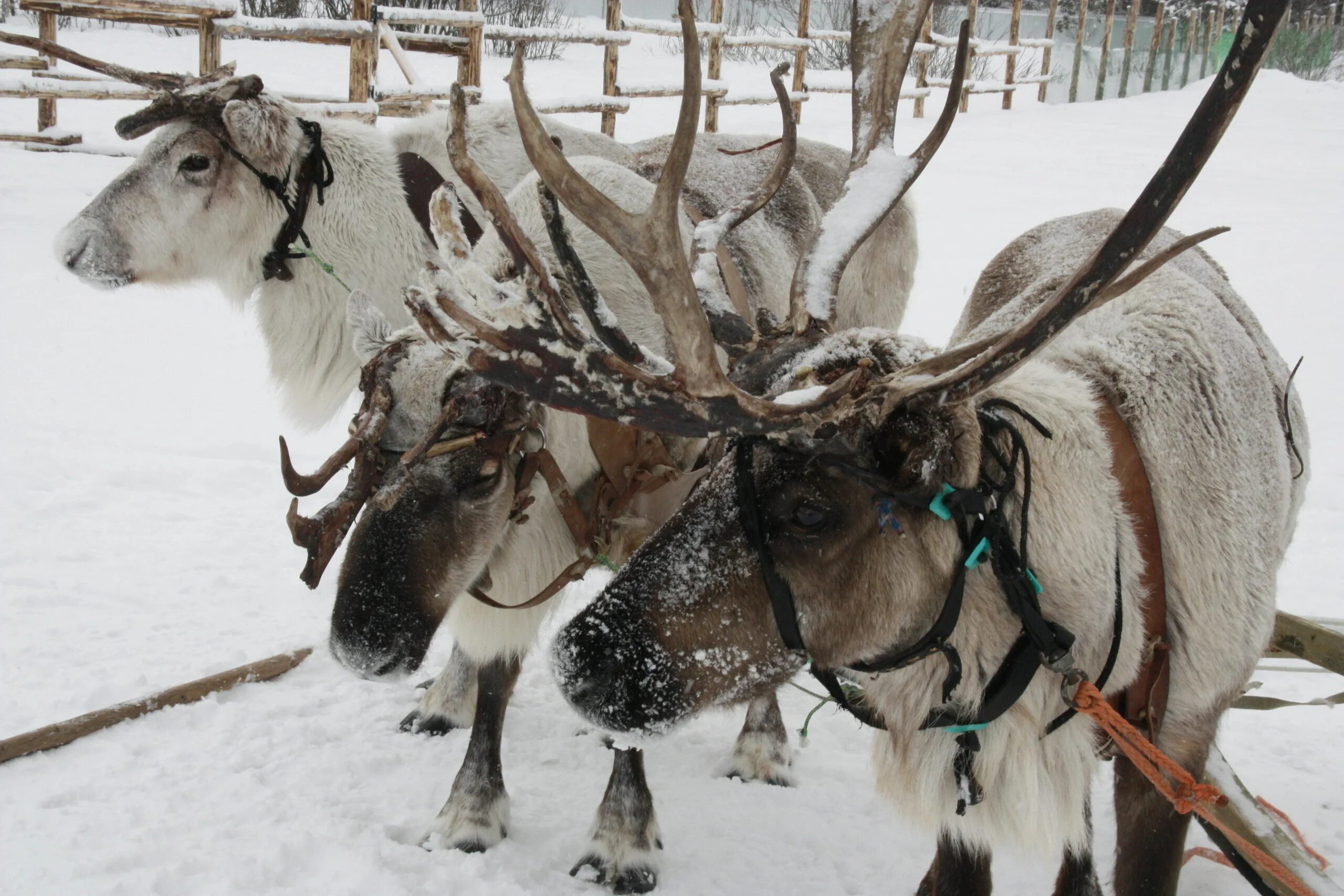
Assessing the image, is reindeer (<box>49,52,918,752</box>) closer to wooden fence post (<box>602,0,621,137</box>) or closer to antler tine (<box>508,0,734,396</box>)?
antler tine (<box>508,0,734,396</box>)

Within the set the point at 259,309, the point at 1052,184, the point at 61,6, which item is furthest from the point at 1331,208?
the point at 61,6

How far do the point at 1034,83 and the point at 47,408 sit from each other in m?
23.9

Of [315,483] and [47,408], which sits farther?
[47,408]

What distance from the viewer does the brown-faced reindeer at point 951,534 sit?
5.49 ft

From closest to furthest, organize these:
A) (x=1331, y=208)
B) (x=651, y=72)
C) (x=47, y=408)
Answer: (x=47, y=408) → (x=1331, y=208) → (x=651, y=72)

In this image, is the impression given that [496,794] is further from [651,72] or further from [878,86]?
[651,72]

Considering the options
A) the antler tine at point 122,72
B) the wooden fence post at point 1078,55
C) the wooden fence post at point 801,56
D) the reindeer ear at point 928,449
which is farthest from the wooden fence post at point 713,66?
the reindeer ear at point 928,449

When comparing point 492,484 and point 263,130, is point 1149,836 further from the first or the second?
point 263,130

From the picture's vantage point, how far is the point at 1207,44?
95.0 ft

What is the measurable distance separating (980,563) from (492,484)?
133cm

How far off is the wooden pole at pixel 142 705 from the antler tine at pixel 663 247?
2.67m

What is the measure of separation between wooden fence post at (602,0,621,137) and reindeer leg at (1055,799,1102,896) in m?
12.4

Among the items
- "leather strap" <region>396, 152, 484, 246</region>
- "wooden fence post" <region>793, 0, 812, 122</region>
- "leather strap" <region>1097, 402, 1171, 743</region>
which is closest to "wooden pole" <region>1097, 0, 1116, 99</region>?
"wooden fence post" <region>793, 0, 812, 122</region>

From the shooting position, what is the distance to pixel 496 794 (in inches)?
124
